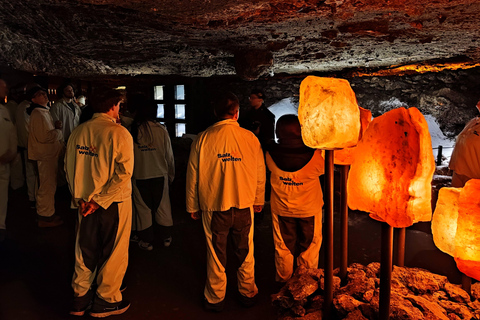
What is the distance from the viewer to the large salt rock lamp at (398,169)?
1.61m

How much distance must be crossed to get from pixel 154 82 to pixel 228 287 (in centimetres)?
657

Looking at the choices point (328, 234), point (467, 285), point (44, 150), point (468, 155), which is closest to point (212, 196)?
point (328, 234)

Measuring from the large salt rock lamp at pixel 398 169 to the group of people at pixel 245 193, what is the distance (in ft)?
4.68

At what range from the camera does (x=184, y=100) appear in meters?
8.77

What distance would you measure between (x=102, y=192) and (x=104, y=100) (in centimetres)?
81

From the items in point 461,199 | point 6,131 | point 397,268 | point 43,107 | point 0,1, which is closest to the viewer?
point 461,199

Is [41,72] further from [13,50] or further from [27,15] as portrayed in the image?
[27,15]

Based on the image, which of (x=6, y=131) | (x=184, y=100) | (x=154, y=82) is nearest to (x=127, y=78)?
(x=154, y=82)

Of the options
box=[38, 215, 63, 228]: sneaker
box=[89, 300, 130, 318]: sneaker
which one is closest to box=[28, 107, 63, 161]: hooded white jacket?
box=[38, 215, 63, 228]: sneaker

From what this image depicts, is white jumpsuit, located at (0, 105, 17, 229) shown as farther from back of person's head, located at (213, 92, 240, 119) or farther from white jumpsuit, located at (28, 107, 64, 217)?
back of person's head, located at (213, 92, 240, 119)

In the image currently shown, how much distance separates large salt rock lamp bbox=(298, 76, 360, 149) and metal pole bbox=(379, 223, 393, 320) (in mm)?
517

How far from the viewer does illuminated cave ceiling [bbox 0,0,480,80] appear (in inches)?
132

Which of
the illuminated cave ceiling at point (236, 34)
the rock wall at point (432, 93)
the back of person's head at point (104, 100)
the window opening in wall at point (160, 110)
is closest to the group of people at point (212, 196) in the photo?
the back of person's head at point (104, 100)

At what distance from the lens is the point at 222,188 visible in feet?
9.92
